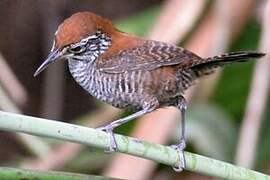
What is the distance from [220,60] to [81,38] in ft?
1.30

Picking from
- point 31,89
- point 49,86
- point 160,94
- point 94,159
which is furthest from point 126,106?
point 31,89

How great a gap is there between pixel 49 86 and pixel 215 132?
160 centimetres

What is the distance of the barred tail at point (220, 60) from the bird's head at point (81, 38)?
0.29 metres

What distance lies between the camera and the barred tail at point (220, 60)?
1922 mm

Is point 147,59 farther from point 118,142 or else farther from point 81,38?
point 118,142

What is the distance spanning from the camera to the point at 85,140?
1.33 meters

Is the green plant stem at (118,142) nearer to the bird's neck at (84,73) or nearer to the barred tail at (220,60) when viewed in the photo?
the barred tail at (220,60)

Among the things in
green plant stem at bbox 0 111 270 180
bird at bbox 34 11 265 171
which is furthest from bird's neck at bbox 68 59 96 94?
green plant stem at bbox 0 111 270 180

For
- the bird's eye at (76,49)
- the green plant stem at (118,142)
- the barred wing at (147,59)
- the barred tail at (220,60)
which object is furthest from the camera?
the barred wing at (147,59)

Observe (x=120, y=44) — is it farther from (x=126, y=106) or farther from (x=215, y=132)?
(x=215, y=132)

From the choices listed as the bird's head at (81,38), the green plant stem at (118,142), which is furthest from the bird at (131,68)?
the green plant stem at (118,142)

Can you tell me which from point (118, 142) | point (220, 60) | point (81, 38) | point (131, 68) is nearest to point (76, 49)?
point (81, 38)

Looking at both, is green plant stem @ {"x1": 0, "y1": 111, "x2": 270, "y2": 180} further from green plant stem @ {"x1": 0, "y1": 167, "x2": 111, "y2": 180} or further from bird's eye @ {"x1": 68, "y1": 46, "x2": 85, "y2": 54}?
bird's eye @ {"x1": 68, "y1": 46, "x2": 85, "y2": 54}

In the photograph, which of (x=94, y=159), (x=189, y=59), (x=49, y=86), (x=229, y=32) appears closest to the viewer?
(x=189, y=59)
